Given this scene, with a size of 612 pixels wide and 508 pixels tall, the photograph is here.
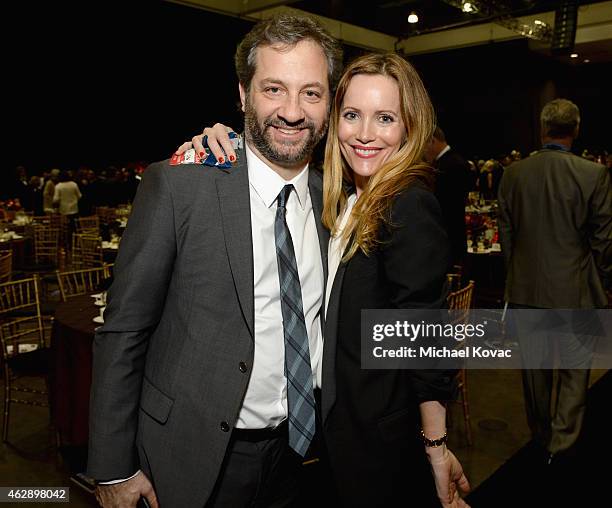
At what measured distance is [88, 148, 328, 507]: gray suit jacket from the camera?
4.40 ft

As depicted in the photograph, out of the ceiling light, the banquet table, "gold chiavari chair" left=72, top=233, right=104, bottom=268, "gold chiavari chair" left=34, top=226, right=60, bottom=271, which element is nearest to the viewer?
the banquet table

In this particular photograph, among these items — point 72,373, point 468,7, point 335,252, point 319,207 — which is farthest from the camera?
point 468,7

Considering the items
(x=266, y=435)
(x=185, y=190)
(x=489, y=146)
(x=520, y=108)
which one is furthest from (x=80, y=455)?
(x=489, y=146)

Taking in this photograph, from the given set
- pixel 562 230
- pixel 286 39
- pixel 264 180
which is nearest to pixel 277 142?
pixel 264 180

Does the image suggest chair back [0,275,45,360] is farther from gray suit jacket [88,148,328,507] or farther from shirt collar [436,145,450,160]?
shirt collar [436,145,450,160]

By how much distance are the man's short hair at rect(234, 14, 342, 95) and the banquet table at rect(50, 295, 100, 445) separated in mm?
1764

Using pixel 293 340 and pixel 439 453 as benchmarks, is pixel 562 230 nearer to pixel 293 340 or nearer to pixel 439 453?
pixel 439 453

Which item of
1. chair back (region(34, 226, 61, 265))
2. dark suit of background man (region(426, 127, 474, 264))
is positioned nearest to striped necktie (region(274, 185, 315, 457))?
dark suit of background man (region(426, 127, 474, 264))

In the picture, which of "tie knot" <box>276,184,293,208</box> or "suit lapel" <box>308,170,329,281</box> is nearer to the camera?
"tie knot" <box>276,184,293,208</box>

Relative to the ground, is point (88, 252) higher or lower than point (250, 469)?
lower

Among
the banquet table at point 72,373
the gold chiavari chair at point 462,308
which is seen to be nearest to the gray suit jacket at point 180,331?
the banquet table at point 72,373

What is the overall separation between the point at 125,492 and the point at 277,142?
1042mm

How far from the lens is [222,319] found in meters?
1.38

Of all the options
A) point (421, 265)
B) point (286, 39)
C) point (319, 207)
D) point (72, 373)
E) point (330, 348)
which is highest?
point (286, 39)
